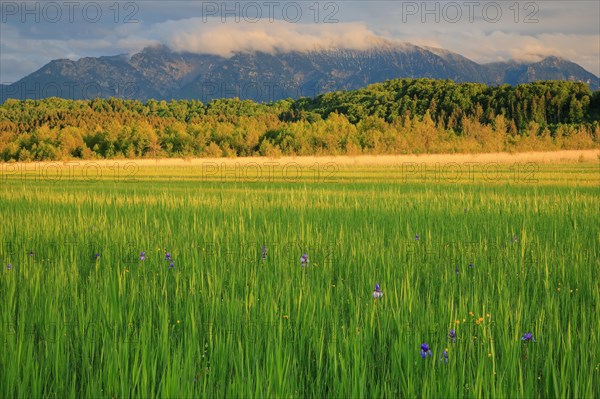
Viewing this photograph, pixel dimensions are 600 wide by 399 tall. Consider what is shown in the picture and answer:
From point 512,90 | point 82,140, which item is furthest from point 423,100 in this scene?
point 82,140

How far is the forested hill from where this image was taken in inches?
1976

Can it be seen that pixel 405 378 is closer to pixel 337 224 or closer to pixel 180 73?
pixel 337 224

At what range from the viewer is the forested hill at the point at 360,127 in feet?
165

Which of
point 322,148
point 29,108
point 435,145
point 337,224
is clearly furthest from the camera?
point 29,108

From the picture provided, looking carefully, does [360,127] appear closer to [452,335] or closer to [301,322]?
[301,322]

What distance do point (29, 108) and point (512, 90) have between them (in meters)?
68.4

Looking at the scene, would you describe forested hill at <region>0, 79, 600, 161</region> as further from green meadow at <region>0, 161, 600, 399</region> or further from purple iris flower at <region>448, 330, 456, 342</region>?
purple iris flower at <region>448, 330, 456, 342</region>

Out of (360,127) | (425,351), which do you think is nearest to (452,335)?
(425,351)

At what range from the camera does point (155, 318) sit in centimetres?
359

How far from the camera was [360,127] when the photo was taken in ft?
190

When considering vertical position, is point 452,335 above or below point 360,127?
below

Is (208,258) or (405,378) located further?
(208,258)

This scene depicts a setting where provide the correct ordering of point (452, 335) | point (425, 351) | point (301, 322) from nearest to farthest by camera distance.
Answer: point (425, 351)
point (452, 335)
point (301, 322)

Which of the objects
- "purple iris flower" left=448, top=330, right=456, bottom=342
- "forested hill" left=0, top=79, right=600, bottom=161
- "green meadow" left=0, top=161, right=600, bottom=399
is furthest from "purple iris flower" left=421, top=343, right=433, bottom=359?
"forested hill" left=0, top=79, right=600, bottom=161
